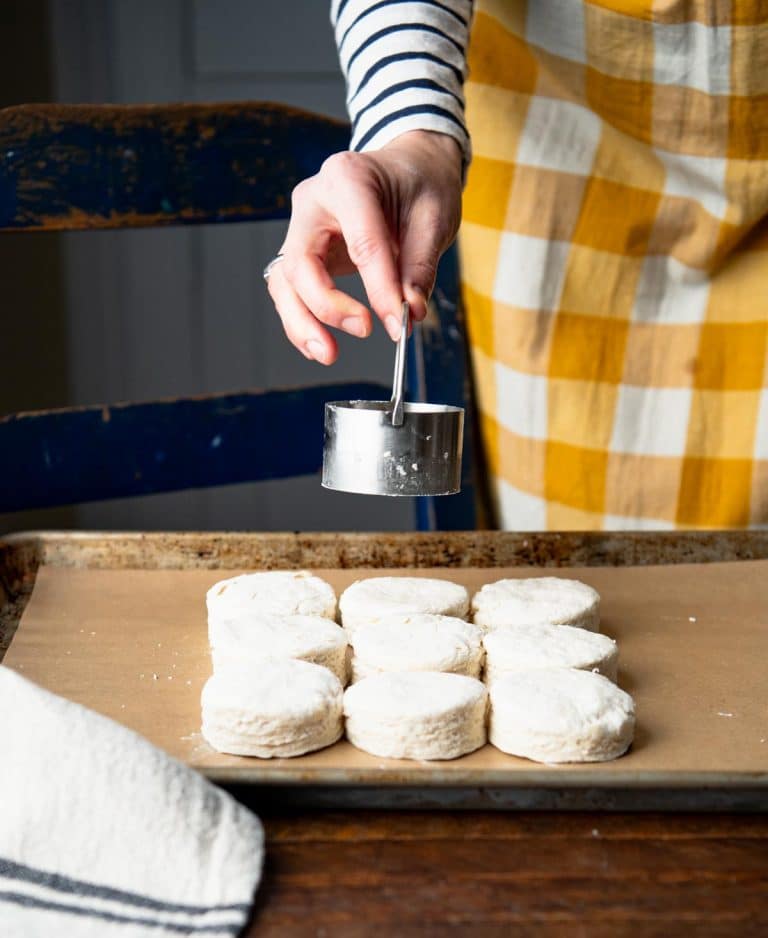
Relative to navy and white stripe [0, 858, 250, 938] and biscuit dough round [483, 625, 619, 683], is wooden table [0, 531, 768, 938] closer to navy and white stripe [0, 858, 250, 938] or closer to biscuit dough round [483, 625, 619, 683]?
navy and white stripe [0, 858, 250, 938]

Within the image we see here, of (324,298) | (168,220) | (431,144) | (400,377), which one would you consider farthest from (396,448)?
(168,220)

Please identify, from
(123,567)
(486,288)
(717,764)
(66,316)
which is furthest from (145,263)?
(717,764)

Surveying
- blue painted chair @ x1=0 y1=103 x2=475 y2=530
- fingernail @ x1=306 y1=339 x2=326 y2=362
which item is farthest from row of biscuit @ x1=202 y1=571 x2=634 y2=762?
blue painted chair @ x1=0 y1=103 x2=475 y2=530

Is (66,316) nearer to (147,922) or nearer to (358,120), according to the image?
(358,120)

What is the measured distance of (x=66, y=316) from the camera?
300cm

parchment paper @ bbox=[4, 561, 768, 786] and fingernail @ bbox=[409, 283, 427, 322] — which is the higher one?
fingernail @ bbox=[409, 283, 427, 322]

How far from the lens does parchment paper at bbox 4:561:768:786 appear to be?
801 millimetres

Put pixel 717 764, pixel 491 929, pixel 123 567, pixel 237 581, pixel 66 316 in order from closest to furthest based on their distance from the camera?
1. pixel 491 929
2. pixel 717 764
3. pixel 237 581
4. pixel 123 567
5. pixel 66 316

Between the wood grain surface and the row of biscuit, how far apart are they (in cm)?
8

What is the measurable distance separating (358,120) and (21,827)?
856 millimetres

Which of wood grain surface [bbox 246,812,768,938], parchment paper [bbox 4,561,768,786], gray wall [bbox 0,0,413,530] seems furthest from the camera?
gray wall [bbox 0,0,413,530]

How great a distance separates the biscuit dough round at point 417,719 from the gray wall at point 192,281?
86.6 inches

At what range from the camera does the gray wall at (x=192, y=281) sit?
2840mm

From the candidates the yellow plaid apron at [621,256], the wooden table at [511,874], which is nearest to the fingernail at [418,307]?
the wooden table at [511,874]
